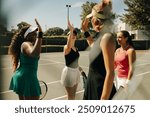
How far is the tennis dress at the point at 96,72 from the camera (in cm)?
126

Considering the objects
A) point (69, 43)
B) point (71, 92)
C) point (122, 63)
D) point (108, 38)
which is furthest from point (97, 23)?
point (71, 92)

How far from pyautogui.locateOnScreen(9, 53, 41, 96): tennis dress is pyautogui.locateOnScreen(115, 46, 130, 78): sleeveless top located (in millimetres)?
452

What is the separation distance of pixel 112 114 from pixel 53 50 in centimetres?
47

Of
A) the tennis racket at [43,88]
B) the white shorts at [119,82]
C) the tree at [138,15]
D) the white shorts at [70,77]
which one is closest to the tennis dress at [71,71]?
the white shorts at [70,77]

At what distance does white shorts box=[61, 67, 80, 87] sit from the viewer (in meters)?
1.67

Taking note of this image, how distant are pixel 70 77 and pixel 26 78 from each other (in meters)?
0.26

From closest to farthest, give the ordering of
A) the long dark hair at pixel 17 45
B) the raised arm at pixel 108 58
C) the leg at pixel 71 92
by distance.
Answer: the raised arm at pixel 108 58 < the long dark hair at pixel 17 45 < the leg at pixel 71 92

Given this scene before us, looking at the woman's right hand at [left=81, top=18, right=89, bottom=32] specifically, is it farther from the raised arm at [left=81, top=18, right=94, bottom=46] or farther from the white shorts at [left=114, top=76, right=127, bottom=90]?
the white shorts at [left=114, top=76, right=127, bottom=90]

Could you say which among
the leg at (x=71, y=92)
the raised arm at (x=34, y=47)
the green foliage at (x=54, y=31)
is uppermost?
the green foliage at (x=54, y=31)

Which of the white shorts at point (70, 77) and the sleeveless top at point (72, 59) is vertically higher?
the sleeveless top at point (72, 59)

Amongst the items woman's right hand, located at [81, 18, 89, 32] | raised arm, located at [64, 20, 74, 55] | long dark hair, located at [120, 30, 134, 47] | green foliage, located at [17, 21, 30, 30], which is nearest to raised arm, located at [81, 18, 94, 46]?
woman's right hand, located at [81, 18, 89, 32]

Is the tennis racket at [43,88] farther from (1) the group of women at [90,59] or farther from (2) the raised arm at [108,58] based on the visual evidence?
(2) the raised arm at [108,58]

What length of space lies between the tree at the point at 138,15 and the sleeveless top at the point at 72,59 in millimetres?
319

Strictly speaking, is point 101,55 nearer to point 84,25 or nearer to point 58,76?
point 84,25
